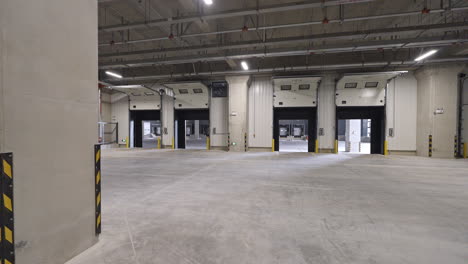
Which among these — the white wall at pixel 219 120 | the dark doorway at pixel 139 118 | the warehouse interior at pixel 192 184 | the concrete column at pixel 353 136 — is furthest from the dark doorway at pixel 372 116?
the dark doorway at pixel 139 118

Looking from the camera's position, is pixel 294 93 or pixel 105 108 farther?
pixel 105 108

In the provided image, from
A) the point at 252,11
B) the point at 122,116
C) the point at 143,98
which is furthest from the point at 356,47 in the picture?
the point at 122,116

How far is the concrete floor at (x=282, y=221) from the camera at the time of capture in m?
2.31

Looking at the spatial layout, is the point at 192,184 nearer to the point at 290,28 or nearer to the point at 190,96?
the point at 290,28

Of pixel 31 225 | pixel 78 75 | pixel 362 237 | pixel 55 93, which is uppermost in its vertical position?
pixel 78 75

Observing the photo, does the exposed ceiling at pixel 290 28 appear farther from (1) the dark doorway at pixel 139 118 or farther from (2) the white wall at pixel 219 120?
(1) the dark doorway at pixel 139 118

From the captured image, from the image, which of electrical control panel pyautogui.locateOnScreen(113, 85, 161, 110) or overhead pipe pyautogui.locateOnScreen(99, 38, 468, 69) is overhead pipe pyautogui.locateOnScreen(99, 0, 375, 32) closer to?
overhead pipe pyautogui.locateOnScreen(99, 38, 468, 69)

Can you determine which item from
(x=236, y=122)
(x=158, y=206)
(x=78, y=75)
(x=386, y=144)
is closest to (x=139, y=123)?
(x=236, y=122)

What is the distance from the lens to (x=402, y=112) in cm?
1155

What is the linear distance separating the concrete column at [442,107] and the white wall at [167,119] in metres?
16.3

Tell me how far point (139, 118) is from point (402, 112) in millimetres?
19012

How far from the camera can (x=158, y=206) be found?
12.3 feet

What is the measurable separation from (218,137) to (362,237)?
11702 millimetres

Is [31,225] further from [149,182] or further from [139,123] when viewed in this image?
[139,123]
